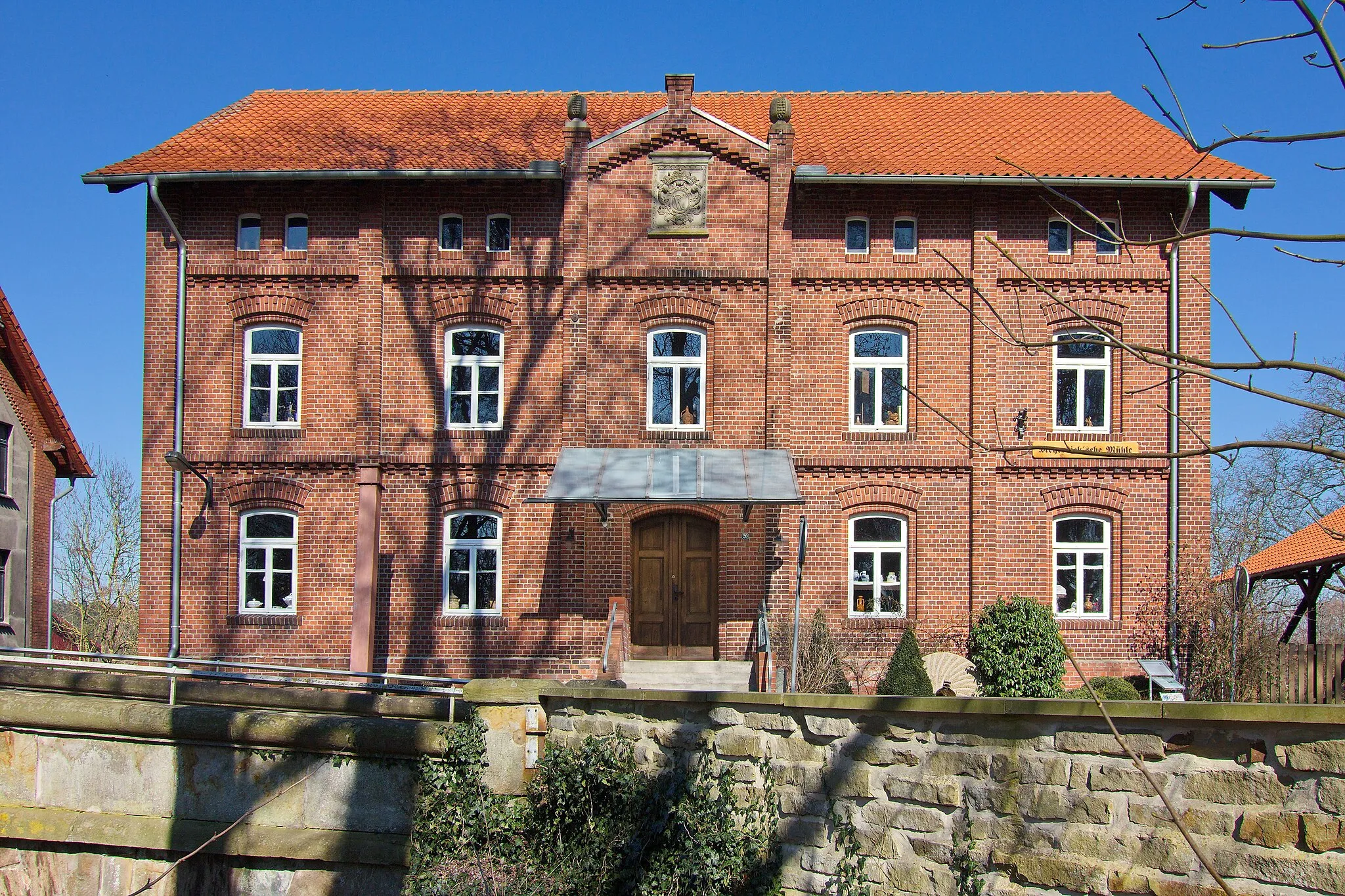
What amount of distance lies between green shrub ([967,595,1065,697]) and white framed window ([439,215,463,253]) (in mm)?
10160

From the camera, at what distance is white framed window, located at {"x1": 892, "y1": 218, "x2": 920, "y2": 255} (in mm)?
17703

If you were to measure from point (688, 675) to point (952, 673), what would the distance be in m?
3.90

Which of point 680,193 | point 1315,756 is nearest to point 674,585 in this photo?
point 680,193

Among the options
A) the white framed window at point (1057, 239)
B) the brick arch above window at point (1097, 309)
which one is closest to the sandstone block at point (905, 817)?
the brick arch above window at point (1097, 309)

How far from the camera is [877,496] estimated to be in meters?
17.3

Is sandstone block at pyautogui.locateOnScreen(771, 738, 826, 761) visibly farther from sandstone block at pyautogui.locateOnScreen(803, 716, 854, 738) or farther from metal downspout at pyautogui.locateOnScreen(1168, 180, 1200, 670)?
metal downspout at pyautogui.locateOnScreen(1168, 180, 1200, 670)

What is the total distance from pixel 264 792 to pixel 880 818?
5.05 m

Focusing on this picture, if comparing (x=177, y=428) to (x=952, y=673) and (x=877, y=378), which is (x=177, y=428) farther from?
(x=952, y=673)

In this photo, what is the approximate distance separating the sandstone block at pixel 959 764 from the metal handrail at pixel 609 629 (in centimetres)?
985

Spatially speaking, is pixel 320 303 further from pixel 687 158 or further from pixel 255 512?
pixel 687 158

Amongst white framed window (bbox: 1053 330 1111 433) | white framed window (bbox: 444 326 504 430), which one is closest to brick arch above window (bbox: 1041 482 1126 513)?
white framed window (bbox: 1053 330 1111 433)

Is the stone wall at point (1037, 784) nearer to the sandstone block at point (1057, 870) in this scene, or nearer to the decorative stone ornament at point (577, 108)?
the sandstone block at point (1057, 870)

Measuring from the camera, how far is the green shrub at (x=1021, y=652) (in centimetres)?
1539

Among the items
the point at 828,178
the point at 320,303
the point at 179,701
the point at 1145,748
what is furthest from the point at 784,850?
the point at 320,303
